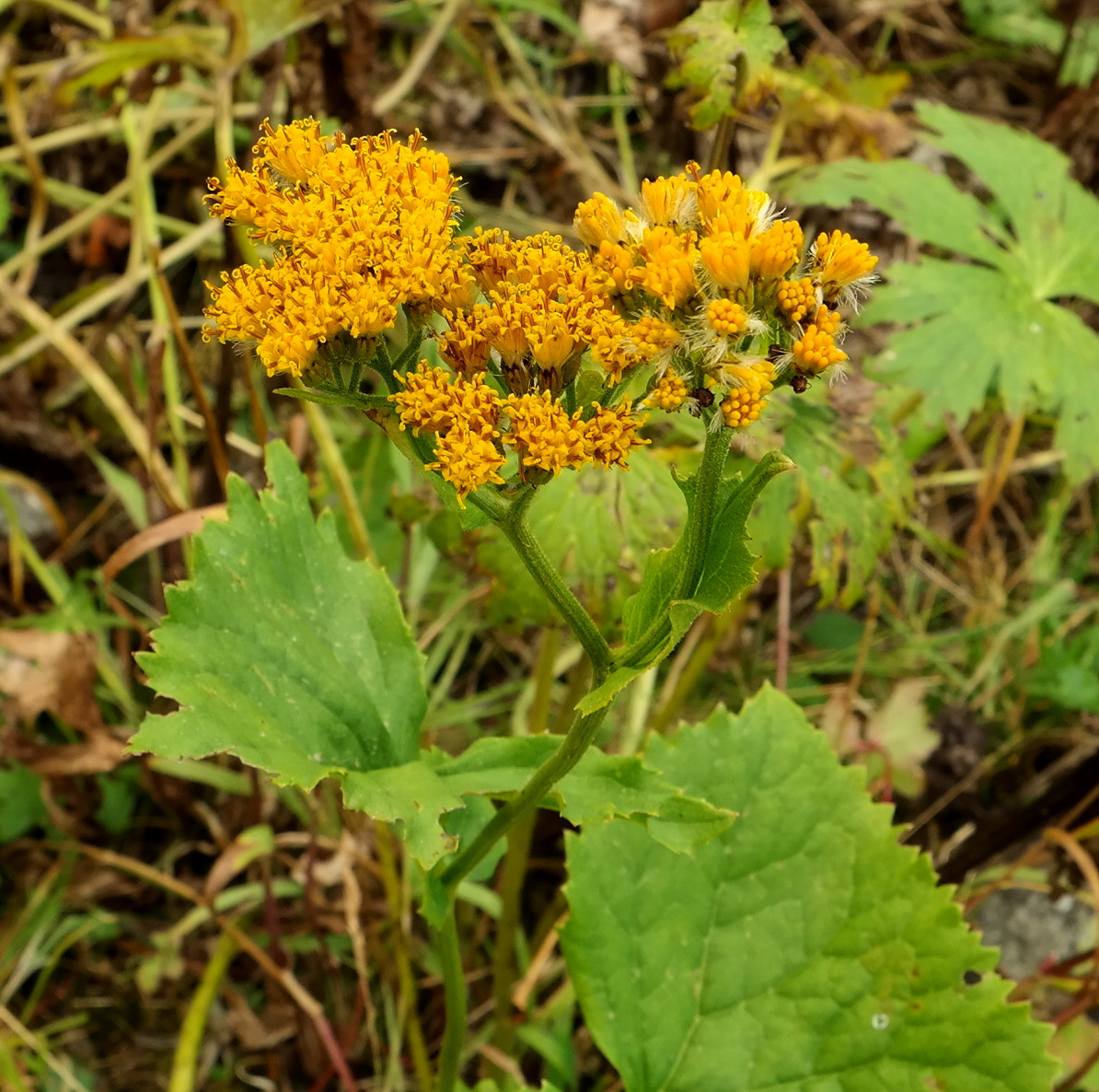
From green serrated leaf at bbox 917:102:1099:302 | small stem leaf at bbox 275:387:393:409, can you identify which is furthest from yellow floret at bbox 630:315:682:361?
green serrated leaf at bbox 917:102:1099:302

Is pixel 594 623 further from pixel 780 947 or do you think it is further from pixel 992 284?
pixel 992 284

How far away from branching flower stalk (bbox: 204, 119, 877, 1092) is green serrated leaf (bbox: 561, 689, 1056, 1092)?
76cm

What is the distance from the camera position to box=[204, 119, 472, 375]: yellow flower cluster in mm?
1423

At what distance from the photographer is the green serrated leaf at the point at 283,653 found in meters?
1.56

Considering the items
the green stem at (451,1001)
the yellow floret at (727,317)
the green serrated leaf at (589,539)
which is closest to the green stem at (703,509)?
the yellow floret at (727,317)

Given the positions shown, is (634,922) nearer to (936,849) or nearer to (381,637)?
(381,637)

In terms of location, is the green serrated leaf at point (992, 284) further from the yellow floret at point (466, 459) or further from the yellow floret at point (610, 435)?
the yellow floret at point (466, 459)

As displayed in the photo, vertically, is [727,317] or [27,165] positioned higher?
[727,317]

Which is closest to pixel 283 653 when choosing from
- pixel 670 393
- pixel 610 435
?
pixel 610 435

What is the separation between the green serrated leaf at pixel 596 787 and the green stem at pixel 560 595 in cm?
19

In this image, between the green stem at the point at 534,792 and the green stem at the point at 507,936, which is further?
the green stem at the point at 507,936

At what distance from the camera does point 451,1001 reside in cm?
204

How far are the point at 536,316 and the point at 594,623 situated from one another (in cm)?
53

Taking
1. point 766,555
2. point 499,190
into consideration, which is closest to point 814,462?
point 766,555
